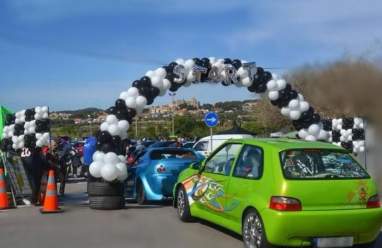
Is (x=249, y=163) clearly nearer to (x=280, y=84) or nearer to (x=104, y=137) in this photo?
(x=104, y=137)

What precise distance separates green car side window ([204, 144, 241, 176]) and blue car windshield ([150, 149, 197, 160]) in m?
4.07

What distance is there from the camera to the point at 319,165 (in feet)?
26.2

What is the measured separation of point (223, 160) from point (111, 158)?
4131mm

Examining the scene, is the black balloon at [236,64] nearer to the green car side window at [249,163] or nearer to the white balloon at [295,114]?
the white balloon at [295,114]

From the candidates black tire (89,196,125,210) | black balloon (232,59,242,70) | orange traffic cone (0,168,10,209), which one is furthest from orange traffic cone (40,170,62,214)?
black balloon (232,59,242,70)

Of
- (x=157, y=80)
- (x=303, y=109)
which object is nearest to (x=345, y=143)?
(x=303, y=109)

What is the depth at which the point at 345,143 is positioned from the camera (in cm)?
1928

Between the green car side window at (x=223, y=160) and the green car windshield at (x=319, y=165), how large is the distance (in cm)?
127

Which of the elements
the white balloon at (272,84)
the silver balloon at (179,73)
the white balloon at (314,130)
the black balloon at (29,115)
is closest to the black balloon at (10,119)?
the black balloon at (29,115)

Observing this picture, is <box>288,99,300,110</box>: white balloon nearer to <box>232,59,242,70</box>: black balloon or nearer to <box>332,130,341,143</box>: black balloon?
<box>232,59,242,70</box>: black balloon

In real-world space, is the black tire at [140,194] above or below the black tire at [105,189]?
below

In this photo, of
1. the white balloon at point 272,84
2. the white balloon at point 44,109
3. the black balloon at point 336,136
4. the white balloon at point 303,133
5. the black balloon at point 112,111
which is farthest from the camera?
the black balloon at point 336,136

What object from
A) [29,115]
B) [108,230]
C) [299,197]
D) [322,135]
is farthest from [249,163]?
[322,135]

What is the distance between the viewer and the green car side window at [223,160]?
30.1ft
